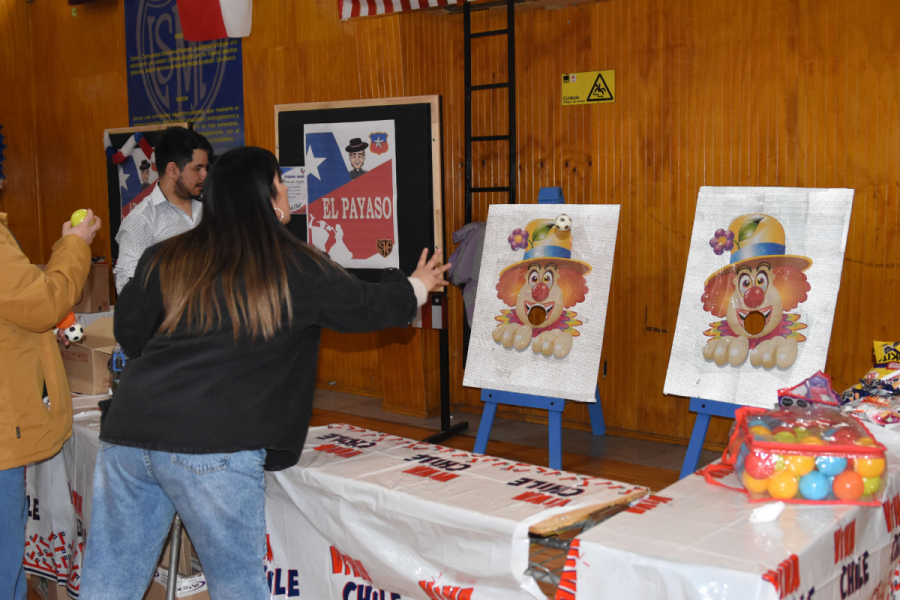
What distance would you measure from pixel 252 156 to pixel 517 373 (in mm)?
1845

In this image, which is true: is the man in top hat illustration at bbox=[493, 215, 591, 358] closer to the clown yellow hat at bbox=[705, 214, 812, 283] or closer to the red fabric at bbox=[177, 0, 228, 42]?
the clown yellow hat at bbox=[705, 214, 812, 283]

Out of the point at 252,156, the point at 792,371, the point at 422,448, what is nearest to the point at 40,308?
the point at 252,156

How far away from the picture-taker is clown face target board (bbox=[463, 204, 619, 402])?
3170 mm

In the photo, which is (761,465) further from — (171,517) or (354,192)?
(354,192)

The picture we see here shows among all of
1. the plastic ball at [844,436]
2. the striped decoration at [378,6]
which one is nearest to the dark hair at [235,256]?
the plastic ball at [844,436]

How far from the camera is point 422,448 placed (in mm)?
2057

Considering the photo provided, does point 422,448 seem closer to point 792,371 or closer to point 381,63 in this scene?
point 792,371

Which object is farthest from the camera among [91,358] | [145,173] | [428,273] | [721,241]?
[145,173]

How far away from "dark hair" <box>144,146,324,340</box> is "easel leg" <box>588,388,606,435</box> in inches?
111

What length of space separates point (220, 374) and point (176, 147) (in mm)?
1645

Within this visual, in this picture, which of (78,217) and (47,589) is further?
(47,589)

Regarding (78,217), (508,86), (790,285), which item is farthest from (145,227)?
(790,285)

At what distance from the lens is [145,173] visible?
529 cm

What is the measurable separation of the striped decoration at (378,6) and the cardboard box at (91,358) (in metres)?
2.41
